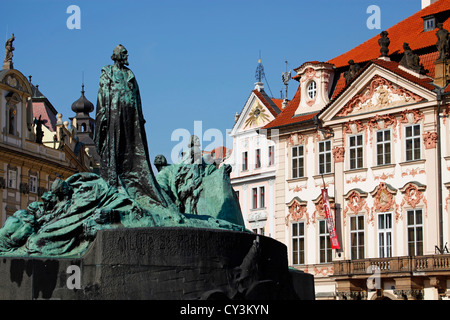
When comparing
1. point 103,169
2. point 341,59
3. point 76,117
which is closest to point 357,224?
point 341,59

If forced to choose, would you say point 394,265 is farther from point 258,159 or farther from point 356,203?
point 258,159

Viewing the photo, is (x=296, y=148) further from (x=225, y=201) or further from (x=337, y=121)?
(x=225, y=201)

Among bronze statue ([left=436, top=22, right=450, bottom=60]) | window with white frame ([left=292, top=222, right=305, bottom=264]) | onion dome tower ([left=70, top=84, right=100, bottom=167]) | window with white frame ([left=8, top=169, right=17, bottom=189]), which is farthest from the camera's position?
onion dome tower ([left=70, top=84, right=100, bottom=167])

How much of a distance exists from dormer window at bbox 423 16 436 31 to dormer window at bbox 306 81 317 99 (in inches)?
175

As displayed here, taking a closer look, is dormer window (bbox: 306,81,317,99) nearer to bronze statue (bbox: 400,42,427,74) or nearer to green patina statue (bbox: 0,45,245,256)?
bronze statue (bbox: 400,42,427,74)

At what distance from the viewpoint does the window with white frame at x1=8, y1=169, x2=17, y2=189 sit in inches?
1907

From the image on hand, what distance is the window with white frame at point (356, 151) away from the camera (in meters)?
36.4

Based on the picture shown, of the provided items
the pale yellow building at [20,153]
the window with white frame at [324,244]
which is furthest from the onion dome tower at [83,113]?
the window with white frame at [324,244]

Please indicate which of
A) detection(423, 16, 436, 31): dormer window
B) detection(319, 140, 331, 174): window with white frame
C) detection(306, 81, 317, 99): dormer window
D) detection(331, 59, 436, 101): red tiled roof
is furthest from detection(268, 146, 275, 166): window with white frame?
detection(423, 16, 436, 31): dormer window

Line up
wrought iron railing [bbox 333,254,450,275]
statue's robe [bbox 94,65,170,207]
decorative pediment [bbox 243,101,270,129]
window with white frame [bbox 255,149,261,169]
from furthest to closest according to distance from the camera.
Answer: decorative pediment [bbox 243,101,270,129], window with white frame [bbox 255,149,261,169], wrought iron railing [bbox 333,254,450,275], statue's robe [bbox 94,65,170,207]

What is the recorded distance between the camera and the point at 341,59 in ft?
129

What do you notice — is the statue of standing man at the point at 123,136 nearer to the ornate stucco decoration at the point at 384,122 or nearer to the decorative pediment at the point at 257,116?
the ornate stucco decoration at the point at 384,122

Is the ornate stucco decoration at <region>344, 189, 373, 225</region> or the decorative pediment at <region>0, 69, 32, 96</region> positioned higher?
the decorative pediment at <region>0, 69, 32, 96</region>

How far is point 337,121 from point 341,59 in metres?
3.27
